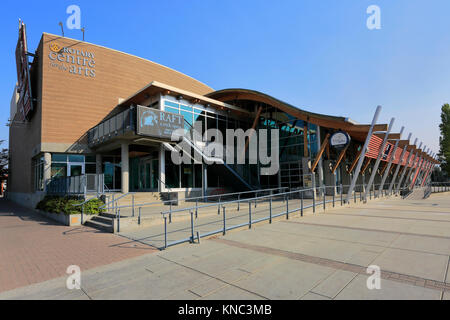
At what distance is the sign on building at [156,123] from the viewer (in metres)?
14.8

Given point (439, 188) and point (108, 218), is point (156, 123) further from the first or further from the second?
point (439, 188)

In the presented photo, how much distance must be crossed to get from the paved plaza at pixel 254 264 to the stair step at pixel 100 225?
1017 mm

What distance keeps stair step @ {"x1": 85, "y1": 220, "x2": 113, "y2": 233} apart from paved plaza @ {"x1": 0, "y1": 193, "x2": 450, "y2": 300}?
1.02 metres

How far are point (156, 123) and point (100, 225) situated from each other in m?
7.35

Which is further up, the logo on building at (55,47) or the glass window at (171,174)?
the logo on building at (55,47)

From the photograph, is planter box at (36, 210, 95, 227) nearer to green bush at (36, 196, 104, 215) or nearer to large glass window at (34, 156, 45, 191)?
green bush at (36, 196, 104, 215)

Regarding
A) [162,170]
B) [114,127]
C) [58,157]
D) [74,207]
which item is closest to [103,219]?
[74,207]

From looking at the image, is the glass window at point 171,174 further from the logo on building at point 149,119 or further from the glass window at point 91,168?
the glass window at point 91,168

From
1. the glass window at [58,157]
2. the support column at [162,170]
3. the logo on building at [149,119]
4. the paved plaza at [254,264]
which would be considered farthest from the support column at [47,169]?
the paved plaza at [254,264]

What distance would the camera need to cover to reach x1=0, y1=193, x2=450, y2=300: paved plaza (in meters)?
→ 3.78

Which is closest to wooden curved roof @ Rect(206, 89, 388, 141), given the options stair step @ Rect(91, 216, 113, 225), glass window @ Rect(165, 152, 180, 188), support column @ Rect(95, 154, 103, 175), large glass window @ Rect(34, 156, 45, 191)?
glass window @ Rect(165, 152, 180, 188)
